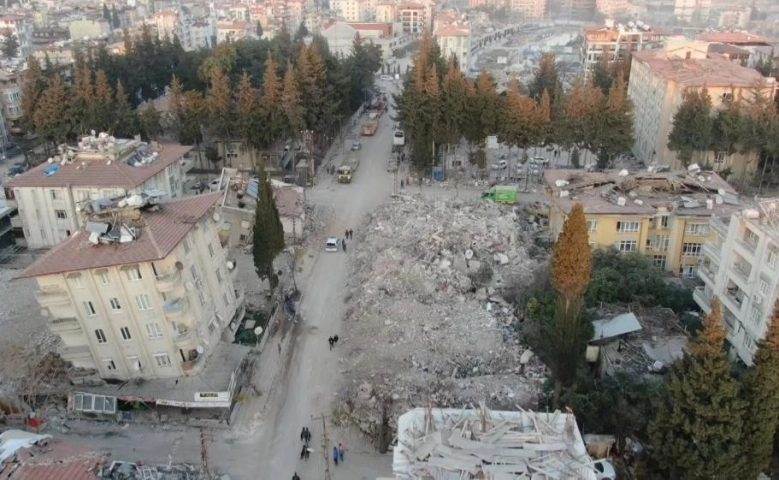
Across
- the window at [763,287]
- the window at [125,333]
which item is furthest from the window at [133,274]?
the window at [763,287]

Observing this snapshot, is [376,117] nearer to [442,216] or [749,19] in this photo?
[442,216]

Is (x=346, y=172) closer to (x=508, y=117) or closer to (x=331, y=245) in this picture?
(x=331, y=245)

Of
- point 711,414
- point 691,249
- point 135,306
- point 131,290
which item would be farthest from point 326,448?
point 691,249

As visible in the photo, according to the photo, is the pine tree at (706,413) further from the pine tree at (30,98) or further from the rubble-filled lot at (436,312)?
the pine tree at (30,98)

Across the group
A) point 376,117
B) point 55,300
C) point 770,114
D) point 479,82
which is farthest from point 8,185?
point 770,114

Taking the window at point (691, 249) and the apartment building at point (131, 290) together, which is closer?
the apartment building at point (131, 290)
